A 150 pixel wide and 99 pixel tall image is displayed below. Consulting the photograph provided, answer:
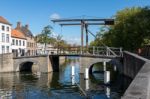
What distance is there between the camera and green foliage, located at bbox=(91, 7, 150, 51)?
157 ft

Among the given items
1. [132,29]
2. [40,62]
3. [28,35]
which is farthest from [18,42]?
[132,29]

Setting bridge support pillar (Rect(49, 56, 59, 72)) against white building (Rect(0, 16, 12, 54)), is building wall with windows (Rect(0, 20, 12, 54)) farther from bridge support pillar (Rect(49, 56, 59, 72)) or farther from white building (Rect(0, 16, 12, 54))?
bridge support pillar (Rect(49, 56, 59, 72))

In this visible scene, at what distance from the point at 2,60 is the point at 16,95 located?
27.4m

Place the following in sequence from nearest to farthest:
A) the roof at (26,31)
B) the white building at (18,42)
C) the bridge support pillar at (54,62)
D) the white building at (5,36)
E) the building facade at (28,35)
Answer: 1. the bridge support pillar at (54,62)
2. the white building at (5,36)
3. the white building at (18,42)
4. the building facade at (28,35)
5. the roof at (26,31)

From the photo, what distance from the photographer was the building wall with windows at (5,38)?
208 ft

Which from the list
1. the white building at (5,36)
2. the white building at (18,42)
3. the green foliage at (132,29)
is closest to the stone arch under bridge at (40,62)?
the white building at (5,36)

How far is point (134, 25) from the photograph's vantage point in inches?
1938

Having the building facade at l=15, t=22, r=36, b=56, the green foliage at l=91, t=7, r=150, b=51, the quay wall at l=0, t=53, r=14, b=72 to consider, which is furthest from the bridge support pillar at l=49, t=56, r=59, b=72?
the building facade at l=15, t=22, r=36, b=56

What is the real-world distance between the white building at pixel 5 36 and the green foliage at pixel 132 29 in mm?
21270

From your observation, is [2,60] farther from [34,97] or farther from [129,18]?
[34,97]

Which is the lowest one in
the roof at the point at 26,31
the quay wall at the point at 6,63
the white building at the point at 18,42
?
the quay wall at the point at 6,63

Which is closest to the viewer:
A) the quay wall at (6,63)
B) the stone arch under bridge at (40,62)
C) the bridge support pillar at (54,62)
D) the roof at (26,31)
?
the stone arch under bridge at (40,62)

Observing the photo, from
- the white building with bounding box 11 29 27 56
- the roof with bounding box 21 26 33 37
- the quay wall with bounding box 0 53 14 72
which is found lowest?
the quay wall with bounding box 0 53 14 72

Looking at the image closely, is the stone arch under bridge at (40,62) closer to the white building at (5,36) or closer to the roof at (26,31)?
the white building at (5,36)
